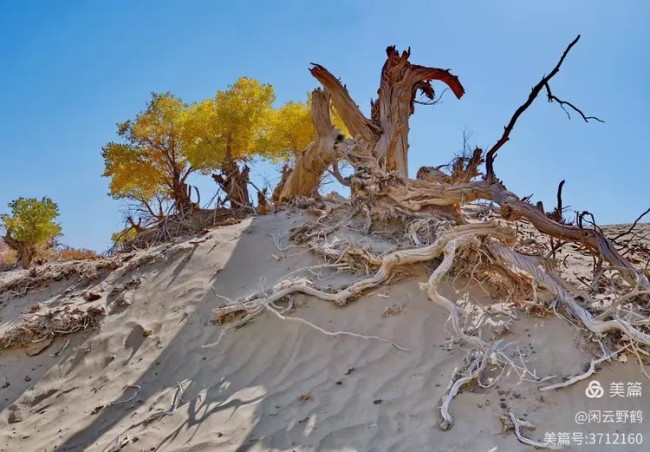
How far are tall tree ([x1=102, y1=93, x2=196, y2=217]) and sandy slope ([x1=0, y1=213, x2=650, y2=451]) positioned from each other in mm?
6417

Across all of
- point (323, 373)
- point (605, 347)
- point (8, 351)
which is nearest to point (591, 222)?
point (605, 347)

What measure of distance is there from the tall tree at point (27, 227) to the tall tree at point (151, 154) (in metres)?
1.72

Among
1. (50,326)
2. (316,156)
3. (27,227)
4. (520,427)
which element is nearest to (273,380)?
(520,427)

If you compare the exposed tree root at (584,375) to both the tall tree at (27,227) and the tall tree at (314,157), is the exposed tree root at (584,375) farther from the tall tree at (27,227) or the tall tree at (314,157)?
the tall tree at (27,227)

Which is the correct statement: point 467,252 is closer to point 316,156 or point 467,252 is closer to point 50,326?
point 316,156

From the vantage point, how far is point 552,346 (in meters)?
4.39

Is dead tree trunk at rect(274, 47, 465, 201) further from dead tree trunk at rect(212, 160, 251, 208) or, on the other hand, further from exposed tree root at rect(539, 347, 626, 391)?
exposed tree root at rect(539, 347, 626, 391)

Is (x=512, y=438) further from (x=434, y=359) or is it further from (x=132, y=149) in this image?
(x=132, y=149)

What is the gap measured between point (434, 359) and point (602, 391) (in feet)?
4.10

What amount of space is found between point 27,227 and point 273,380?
30.3ft

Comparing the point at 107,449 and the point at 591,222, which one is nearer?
the point at 107,449

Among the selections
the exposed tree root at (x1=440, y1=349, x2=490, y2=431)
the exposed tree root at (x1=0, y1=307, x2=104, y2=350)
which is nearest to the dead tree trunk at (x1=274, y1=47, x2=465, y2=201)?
the exposed tree root at (x1=0, y1=307, x2=104, y2=350)

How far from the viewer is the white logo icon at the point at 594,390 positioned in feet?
12.5

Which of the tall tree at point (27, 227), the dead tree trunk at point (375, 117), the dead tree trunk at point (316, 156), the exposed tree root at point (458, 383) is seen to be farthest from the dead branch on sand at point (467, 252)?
the tall tree at point (27, 227)
